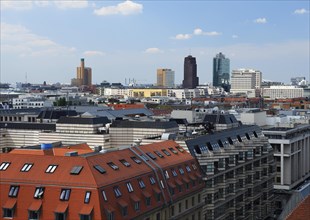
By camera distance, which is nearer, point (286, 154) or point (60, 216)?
point (60, 216)

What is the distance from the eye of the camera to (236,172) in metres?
84.2

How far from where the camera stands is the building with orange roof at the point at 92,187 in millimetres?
53531

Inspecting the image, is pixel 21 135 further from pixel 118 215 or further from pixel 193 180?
pixel 118 215

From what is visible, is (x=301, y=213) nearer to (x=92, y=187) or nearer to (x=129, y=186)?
(x=92, y=187)

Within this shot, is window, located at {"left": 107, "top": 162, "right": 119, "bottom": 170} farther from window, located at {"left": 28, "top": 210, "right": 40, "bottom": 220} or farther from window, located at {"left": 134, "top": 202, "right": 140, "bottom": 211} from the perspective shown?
window, located at {"left": 28, "top": 210, "right": 40, "bottom": 220}

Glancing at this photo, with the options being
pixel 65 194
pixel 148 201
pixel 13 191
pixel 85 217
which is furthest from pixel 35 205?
pixel 148 201

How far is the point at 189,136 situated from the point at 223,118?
22.0m

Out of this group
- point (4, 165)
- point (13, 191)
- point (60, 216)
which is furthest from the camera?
point (4, 165)

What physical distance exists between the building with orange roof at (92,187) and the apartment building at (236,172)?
8.25m

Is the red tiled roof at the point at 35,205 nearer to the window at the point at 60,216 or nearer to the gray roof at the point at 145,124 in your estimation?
the window at the point at 60,216

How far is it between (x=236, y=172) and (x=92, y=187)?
35.7 metres

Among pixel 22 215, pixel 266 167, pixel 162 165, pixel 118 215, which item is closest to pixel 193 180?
pixel 162 165

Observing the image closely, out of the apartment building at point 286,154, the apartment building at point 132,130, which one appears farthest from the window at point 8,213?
the apartment building at point 286,154

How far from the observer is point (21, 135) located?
103m
